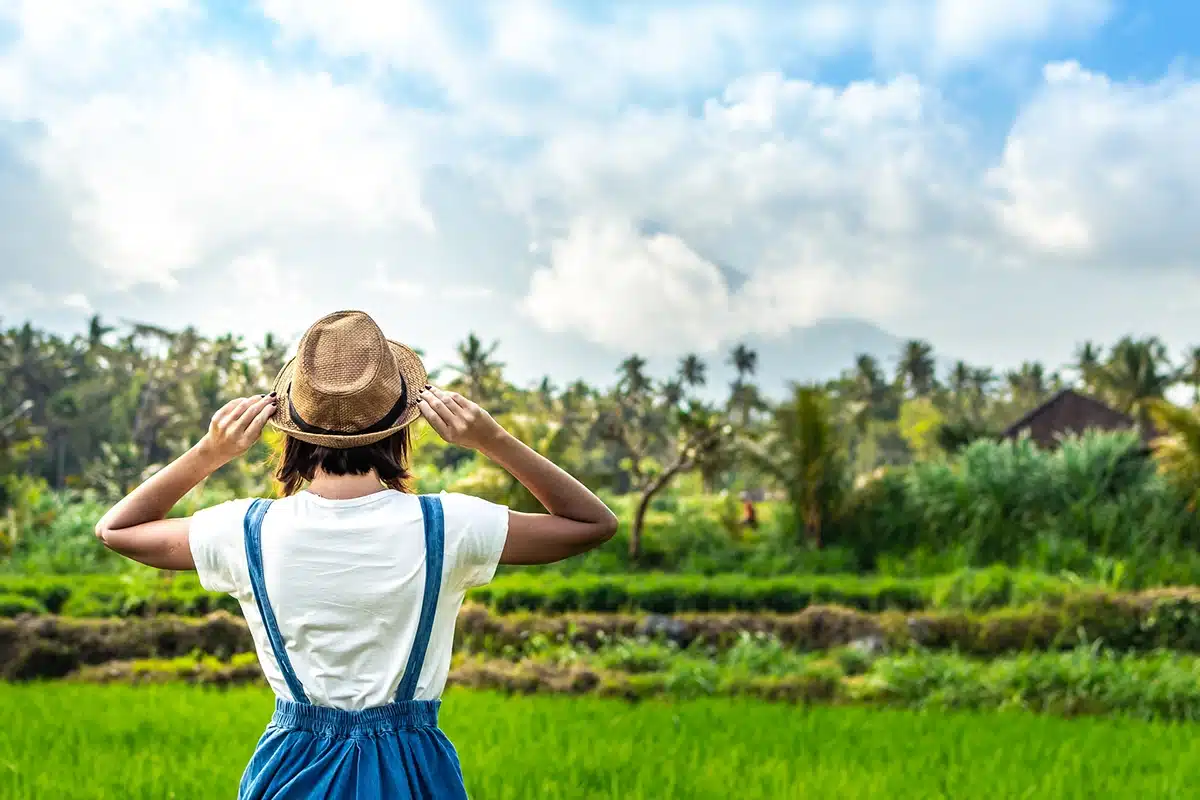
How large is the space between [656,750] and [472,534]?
3701mm

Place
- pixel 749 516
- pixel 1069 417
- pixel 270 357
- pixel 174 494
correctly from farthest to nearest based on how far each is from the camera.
→ 1. pixel 270 357
2. pixel 1069 417
3. pixel 749 516
4. pixel 174 494

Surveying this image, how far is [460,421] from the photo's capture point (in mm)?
1748

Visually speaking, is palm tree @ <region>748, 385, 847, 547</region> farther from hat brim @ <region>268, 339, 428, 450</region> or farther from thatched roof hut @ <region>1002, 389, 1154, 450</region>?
thatched roof hut @ <region>1002, 389, 1154, 450</region>

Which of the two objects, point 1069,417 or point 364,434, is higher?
point 1069,417

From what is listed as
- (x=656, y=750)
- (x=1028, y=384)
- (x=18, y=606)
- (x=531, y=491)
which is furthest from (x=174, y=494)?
(x=1028, y=384)

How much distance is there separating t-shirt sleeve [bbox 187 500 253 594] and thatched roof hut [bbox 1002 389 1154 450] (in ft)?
98.9

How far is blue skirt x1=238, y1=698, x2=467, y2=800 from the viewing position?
1.79m

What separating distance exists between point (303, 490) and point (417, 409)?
0.80 ft

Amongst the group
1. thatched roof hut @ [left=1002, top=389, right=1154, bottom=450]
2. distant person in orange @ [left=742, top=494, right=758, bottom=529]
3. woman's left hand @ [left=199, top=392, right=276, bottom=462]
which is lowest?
distant person in orange @ [left=742, top=494, right=758, bottom=529]

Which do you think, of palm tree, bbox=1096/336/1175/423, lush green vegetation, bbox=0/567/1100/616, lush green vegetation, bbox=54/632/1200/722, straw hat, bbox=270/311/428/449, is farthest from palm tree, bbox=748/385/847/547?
palm tree, bbox=1096/336/1175/423

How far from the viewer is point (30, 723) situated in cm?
593

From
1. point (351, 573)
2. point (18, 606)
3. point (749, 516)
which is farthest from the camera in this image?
point (749, 516)

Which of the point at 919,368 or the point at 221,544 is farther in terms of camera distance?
the point at 919,368

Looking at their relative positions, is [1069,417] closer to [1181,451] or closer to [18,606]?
[1181,451]
